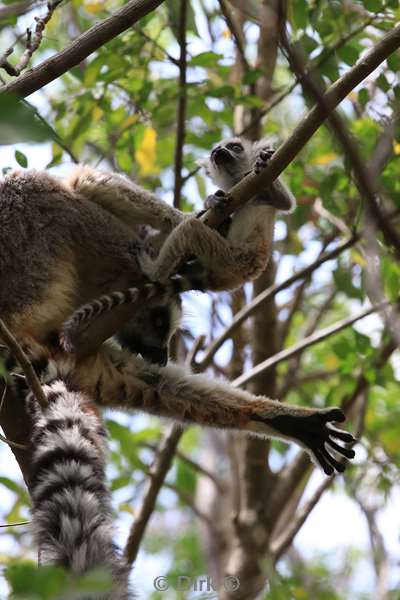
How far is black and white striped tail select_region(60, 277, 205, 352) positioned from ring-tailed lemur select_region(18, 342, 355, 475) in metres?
0.38

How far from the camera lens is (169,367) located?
5.98 m

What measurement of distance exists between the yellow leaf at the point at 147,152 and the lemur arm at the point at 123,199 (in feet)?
6.79

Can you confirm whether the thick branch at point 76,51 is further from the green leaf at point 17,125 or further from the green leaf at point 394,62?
the green leaf at point 17,125

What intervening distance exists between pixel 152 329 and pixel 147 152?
2809mm

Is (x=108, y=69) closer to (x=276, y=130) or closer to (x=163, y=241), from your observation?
(x=163, y=241)

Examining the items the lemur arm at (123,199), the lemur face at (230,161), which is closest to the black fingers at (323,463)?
the lemur arm at (123,199)

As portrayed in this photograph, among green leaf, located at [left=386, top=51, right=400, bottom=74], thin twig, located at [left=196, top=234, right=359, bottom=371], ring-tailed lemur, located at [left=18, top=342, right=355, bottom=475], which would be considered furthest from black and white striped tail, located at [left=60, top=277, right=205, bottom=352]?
green leaf, located at [left=386, top=51, right=400, bottom=74]

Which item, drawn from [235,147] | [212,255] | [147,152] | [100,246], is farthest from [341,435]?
[147,152]

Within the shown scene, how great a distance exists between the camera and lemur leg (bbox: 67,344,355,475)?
5.80 meters

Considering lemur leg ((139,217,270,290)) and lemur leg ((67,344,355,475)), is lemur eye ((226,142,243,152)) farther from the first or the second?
lemur leg ((67,344,355,475))

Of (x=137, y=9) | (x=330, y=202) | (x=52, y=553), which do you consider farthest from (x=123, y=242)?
(x=52, y=553)

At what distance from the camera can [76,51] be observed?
15.6 ft

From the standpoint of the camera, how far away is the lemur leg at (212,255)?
5992 mm

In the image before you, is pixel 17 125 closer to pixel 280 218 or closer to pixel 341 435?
pixel 341 435
